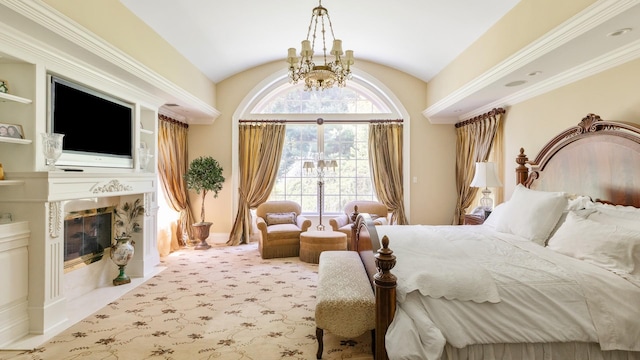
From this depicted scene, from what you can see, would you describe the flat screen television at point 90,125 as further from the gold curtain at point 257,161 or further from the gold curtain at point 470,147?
the gold curtain at point 470,147

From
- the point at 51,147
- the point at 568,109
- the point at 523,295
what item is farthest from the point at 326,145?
the point at 523,295

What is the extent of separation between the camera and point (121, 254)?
3.84 m

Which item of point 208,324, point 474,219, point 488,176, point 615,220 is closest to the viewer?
point 615,220

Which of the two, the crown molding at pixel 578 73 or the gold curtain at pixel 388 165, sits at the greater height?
the crown molding at pixel 578 73

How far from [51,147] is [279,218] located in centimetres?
342

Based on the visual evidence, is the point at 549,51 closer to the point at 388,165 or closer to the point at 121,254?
the point at 388,165

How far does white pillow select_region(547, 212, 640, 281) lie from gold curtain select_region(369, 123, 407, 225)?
3.61 m

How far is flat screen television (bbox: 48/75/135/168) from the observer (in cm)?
305

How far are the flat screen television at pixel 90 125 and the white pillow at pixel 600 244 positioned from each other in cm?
443

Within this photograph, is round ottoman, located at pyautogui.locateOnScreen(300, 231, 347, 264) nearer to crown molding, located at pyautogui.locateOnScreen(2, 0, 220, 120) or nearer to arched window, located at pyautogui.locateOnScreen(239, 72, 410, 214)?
arched window, located at pyautogui.locateOnScreen(239, 72, 410, 214)

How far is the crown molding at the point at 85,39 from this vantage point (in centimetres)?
227

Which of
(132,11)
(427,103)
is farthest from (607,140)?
(132,11)

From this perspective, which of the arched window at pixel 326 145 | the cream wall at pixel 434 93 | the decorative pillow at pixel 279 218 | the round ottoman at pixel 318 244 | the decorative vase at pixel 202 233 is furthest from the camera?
the arched window at pixel 326 145

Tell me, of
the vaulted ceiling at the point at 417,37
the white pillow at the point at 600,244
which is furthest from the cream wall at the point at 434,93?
the white pillow at the point at 600,244
